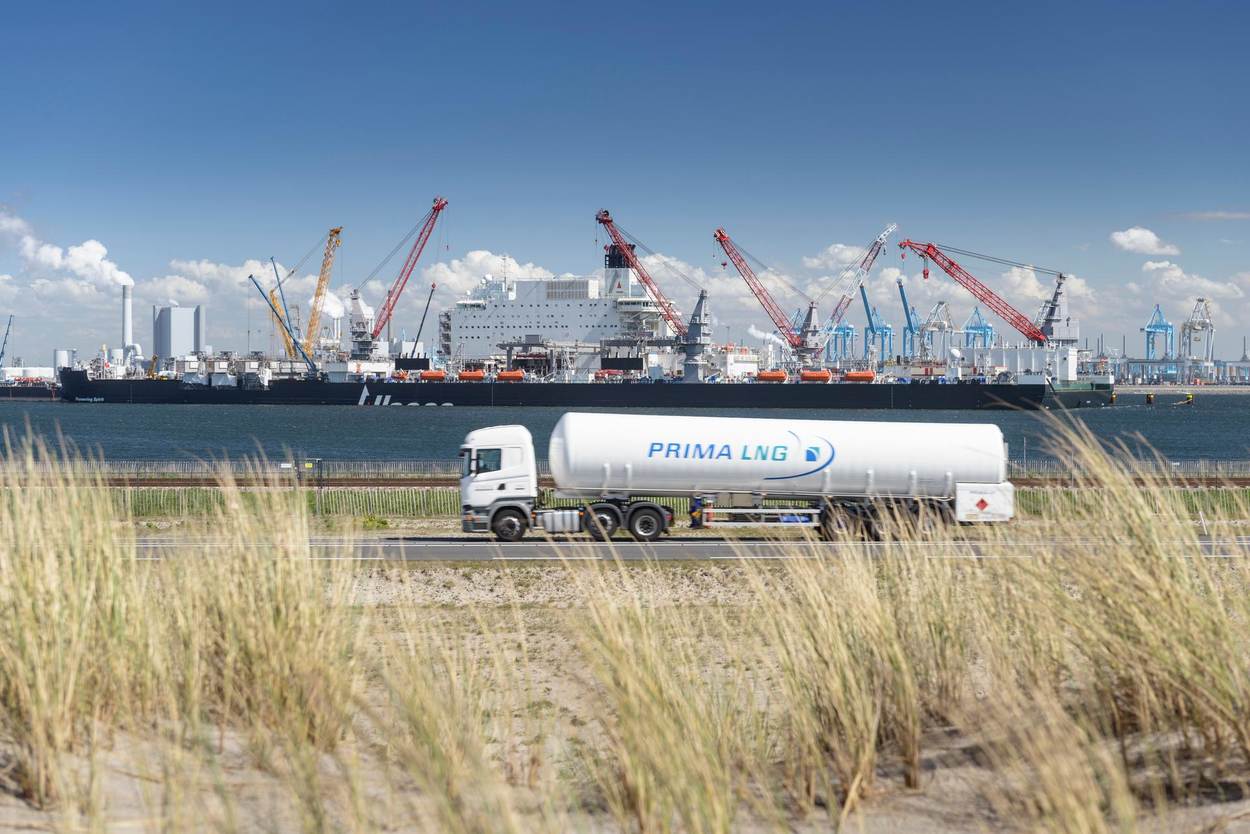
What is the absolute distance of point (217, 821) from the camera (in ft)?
16.9

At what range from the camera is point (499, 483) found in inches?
861

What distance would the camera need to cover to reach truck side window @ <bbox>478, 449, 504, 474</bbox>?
2172 cm

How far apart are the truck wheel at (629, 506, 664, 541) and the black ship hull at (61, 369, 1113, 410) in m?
88.0

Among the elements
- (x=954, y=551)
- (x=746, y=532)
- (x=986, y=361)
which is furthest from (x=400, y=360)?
(x=954, y=551)

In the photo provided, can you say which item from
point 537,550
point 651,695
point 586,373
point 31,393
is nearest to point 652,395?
point 586,373

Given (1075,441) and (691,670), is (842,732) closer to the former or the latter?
(691,670)

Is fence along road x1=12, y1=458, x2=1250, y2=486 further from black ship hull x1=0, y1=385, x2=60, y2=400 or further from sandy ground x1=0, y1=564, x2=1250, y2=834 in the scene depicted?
black ship hull x1=0, y1=385, x2=60, y2=400

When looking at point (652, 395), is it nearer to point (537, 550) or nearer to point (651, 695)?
point (537, 550)

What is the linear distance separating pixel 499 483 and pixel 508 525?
89 cm

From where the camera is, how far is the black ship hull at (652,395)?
109m

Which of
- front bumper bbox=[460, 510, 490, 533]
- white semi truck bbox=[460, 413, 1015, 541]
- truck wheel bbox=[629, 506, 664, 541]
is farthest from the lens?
front bumper bbox=[460, 510, 490, 533]

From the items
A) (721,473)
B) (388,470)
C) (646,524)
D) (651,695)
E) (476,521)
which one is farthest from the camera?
(388,470)

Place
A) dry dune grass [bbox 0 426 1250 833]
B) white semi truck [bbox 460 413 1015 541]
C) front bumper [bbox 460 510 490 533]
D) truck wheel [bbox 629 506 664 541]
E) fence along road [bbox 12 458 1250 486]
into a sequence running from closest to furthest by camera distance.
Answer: dry dune grass [bbox 0 426 1250 833] < white semi truck [bbox 460 413 1015 541] < truck wheel [bbox 629 506 664 541] < front bumper [bbox 460 510 490 533] < fence along road [bbox 12 458 1250 486]

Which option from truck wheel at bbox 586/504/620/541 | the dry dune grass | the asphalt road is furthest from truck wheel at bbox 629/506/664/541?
the dry dune grass
